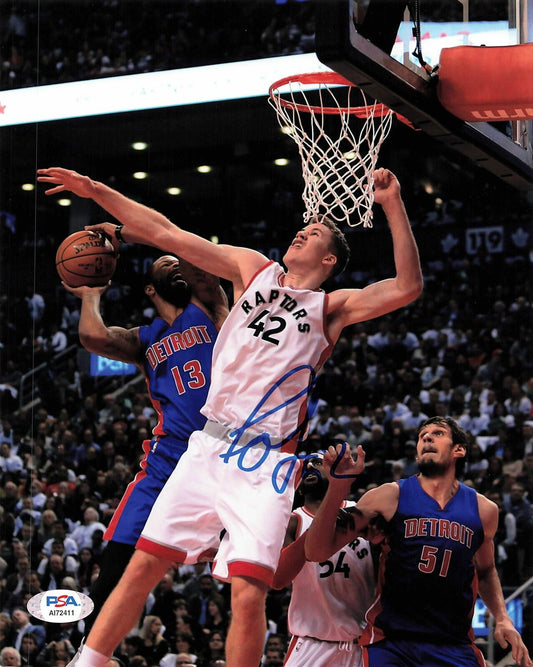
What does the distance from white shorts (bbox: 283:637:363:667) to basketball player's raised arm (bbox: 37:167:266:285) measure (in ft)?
6.15

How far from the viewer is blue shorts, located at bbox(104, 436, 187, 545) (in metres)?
4.71

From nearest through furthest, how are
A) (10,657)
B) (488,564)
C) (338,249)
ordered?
(338,249) → (488,564) → (10,657)

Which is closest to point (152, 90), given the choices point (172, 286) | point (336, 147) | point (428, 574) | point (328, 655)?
point (336, 147)

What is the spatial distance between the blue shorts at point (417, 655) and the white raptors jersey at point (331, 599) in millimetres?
301

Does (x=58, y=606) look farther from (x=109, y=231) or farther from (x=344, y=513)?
(x=109, y=231)

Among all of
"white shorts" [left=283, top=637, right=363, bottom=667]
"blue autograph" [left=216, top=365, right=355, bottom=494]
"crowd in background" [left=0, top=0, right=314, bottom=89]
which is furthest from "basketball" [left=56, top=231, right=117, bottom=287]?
"crowd in background" [left=0, top=0, right=314, bottom=89]

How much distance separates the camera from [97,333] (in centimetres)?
498

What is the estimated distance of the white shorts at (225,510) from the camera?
3.91m

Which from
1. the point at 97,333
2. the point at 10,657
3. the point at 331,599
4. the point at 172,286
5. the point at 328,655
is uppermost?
the point at 172,286

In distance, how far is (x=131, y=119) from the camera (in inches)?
584

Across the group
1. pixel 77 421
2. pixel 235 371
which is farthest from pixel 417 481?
pixel 77 421

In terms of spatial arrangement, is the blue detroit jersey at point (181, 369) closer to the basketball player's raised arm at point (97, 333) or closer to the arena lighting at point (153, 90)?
the basketball player's raised arm at point (97, 333)

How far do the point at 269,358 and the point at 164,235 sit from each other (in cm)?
69

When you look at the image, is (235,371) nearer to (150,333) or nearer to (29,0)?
(150,333)
